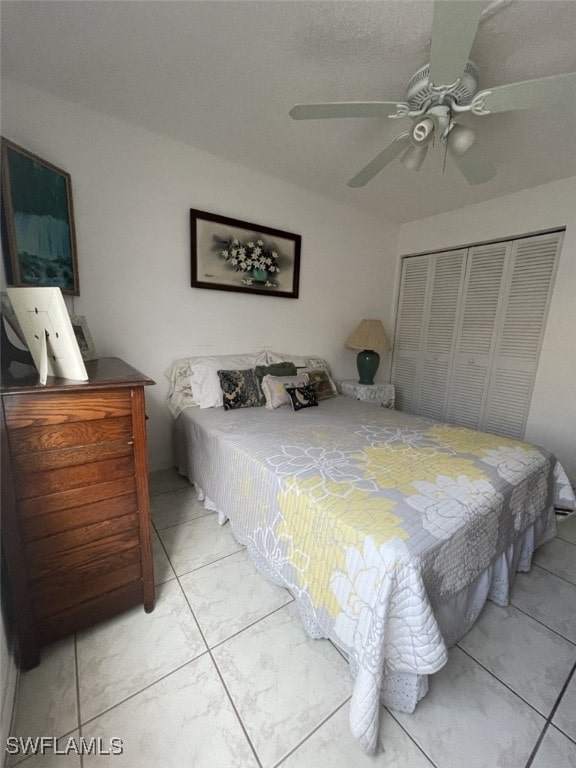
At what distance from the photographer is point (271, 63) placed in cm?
137

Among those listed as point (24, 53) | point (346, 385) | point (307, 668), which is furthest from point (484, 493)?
point (24, 53)

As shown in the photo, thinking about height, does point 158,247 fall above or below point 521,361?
above

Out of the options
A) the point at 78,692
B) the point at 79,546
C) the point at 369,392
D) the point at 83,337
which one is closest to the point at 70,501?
the point at 79,546

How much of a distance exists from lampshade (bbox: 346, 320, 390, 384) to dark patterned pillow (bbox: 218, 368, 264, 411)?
1307 millimetres

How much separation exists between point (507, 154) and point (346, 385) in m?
2.07

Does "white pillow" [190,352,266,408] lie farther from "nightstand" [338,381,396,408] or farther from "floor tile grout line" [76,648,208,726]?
"floor tile grout line" [76,648,208,726]

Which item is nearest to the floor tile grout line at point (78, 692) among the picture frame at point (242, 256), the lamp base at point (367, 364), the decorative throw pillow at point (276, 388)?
the decorative throw pillow at point (276, 388)

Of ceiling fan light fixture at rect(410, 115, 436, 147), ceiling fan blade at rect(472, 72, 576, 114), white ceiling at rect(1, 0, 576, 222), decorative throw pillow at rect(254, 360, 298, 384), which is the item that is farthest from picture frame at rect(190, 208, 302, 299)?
ceiling fan blade at rect(472, 72, 576, 114)

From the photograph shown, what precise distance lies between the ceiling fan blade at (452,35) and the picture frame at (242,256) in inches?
62.4

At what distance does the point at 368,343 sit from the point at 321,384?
2.64 feet

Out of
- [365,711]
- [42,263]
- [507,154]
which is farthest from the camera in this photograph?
[507,154]

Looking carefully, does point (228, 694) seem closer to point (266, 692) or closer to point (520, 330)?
point (266, 692)

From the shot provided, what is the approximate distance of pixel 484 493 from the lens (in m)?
1.16

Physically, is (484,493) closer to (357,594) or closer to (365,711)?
(357,594)
